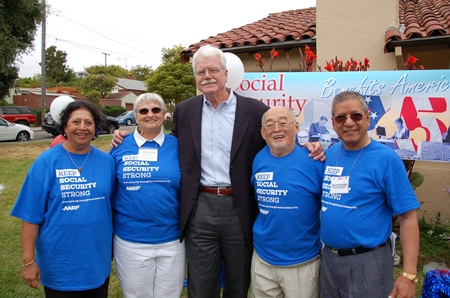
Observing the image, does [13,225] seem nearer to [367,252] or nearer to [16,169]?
[16,169]

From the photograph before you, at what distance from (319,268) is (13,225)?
5.36 meters

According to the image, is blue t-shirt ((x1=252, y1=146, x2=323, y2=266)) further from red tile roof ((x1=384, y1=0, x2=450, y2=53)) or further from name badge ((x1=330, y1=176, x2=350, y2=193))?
red tile roof ((x1=384, y1=0, x2=450, y2=53))

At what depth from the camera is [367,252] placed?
1.93 m

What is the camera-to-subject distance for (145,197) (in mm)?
2416

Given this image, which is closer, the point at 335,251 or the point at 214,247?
the point at 335,251

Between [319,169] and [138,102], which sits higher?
[138,102]

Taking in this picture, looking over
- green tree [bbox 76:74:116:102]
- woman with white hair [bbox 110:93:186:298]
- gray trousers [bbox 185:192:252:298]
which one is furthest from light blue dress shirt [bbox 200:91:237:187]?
green tree [bbox 76:74:116:102]

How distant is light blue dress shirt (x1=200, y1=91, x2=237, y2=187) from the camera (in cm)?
254

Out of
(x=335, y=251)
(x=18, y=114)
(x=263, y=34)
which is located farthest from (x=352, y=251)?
(x=18, y=114)

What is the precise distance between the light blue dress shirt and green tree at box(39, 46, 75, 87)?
61.1 m

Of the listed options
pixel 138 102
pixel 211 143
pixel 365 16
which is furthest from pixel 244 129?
pixel 365 16

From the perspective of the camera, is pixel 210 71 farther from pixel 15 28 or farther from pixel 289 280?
pixel 15 28

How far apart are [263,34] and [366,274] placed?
638 centimetres

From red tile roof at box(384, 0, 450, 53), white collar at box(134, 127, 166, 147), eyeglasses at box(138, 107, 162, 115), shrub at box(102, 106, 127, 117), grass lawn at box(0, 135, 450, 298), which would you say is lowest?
grass lawn at box(0, 135, 450, 298)
